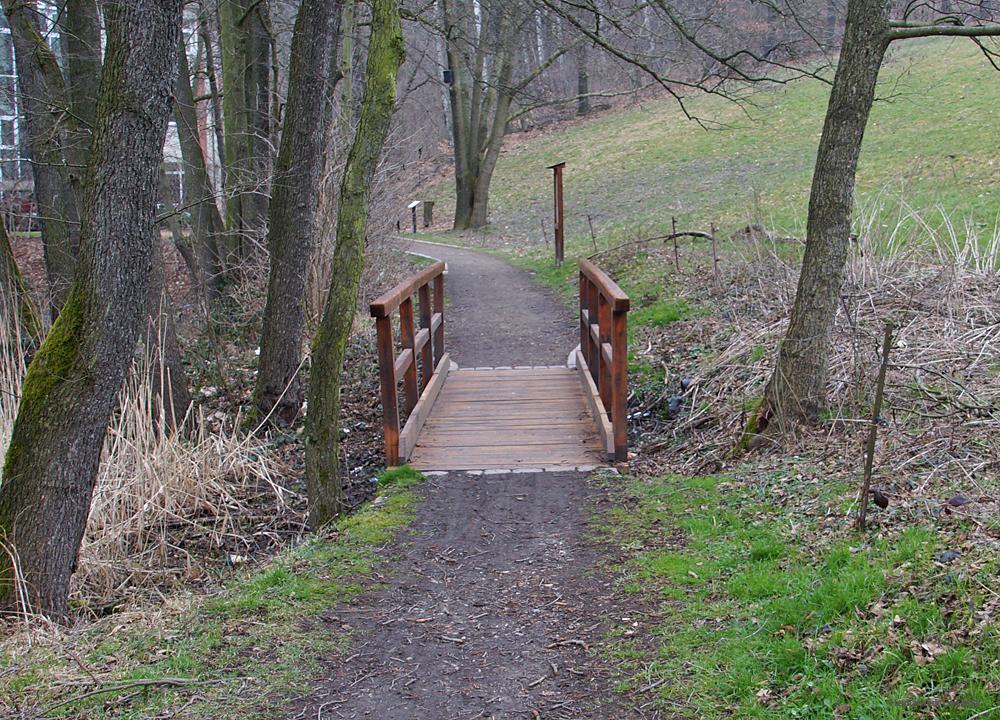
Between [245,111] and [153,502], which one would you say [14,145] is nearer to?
[245,111]

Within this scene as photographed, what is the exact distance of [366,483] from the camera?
7574 mm

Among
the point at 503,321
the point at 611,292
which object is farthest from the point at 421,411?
the point at 503,321

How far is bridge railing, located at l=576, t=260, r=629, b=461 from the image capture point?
6.73 meters

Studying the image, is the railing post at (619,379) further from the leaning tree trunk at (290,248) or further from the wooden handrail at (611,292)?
the leaning tree trunk at (290,248)

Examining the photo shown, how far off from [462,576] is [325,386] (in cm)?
186

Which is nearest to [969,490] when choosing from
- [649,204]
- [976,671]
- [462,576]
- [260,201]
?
[976,671]

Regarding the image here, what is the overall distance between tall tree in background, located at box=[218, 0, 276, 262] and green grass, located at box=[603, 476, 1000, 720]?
900 cm

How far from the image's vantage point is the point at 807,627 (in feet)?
12.2

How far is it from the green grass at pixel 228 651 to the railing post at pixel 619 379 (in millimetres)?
2269

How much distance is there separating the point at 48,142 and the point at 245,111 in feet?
Result: 9.29

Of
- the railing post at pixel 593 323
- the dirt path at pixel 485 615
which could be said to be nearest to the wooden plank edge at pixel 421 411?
the dirt path at pixel 485 615

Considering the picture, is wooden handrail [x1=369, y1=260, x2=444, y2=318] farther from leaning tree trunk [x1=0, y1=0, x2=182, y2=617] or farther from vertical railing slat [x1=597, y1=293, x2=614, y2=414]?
leaning tree trunk [x1=0, y1=0, x2=182, y2=617]

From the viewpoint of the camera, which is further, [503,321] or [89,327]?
[503,321]

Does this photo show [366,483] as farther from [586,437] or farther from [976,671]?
[976,671]
